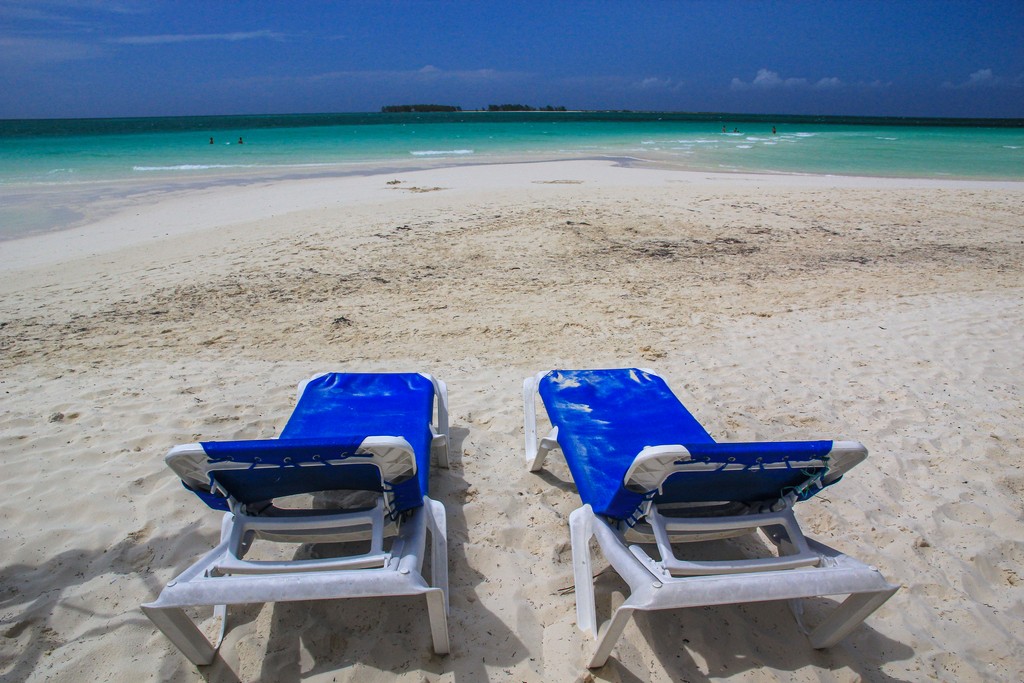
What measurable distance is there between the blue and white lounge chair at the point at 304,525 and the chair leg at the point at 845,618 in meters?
1.50

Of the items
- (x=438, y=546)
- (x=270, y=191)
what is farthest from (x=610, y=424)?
(x=270, y=191)

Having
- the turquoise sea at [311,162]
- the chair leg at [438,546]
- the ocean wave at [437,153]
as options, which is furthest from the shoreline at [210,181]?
the chair leg at [438,546]

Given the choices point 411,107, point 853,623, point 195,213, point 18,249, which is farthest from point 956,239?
point 411,107

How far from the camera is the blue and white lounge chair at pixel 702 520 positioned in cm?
177

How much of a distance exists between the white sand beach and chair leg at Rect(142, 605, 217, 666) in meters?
0.08

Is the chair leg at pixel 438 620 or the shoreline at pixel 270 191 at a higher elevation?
the shoreline at pixel 270 191

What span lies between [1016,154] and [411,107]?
9963 cm

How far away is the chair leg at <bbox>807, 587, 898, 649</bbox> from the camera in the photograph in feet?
6.13

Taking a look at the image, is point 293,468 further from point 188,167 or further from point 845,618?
point 188,167

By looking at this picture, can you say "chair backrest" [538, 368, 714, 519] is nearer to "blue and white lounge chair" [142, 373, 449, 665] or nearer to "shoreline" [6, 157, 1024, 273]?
"blue and white lounge chair" [142, 373, 449, 665]

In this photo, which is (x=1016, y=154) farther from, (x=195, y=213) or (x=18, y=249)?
(x=18, y=249)

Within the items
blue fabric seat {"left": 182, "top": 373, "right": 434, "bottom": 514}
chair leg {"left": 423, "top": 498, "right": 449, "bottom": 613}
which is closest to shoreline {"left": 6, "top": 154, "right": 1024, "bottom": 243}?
blue fabric seat {"left": 182, "top": 373, "right": 434, "bottom": 514}

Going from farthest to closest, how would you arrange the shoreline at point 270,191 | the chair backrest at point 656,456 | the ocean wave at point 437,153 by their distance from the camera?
the ocean wave at point 437,153 → the shoreline at point 270,191 → the chair backrest at point 656,456

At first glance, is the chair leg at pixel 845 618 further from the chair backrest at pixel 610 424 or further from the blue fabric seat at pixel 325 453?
the blue fabric seat at pixel 325 453
